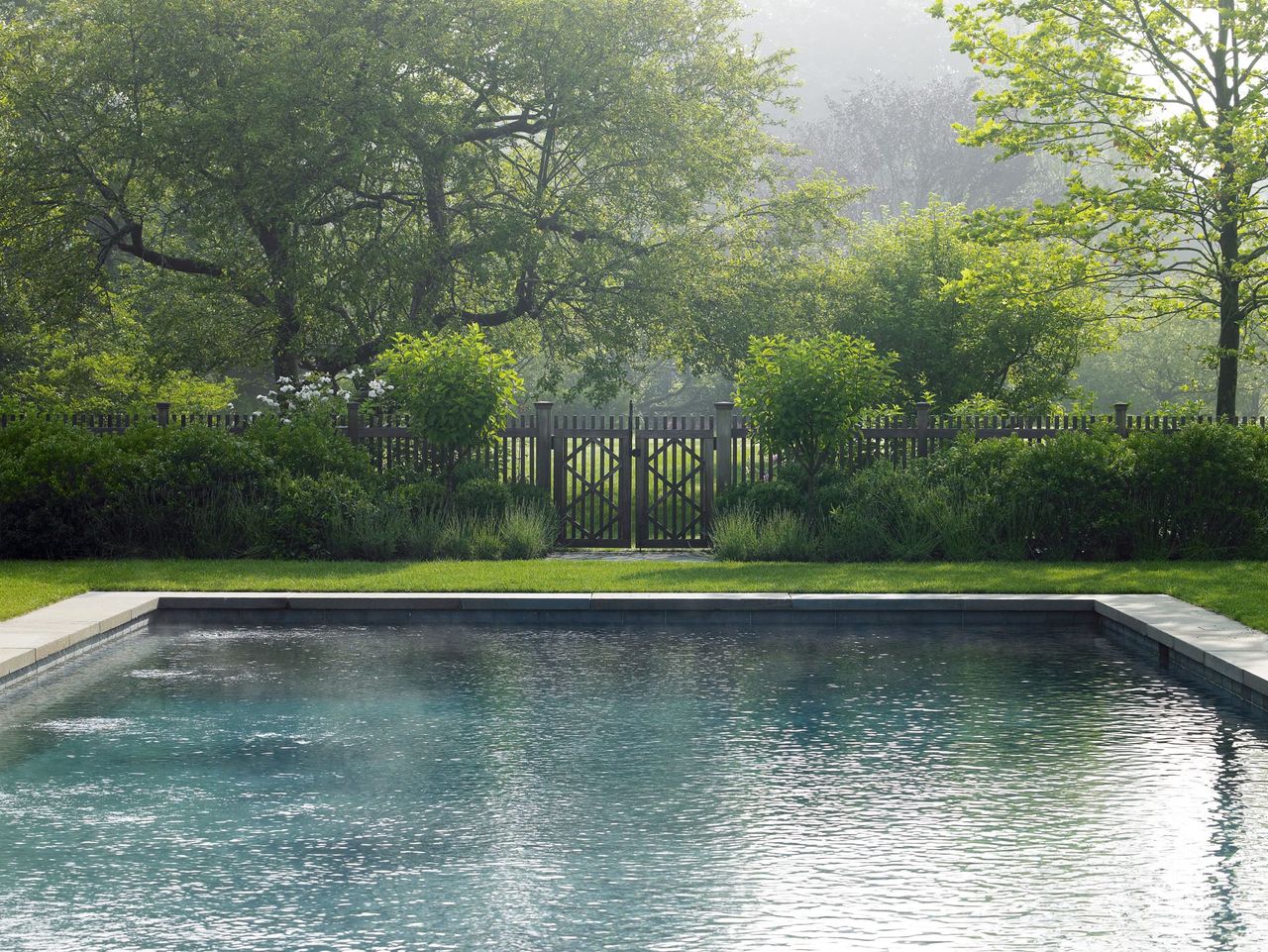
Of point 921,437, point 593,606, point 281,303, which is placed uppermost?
point 281,303

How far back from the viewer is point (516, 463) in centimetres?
2073

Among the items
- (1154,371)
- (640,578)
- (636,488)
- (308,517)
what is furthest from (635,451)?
(1154,371)

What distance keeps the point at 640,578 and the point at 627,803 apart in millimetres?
8598

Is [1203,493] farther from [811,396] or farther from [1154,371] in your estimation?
[1154,371]

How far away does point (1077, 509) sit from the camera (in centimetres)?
1788

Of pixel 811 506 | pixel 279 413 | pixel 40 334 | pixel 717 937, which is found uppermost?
pixel 40 334

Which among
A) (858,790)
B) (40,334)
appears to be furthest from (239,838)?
(40,334)

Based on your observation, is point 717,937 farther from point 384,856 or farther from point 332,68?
point 332,68

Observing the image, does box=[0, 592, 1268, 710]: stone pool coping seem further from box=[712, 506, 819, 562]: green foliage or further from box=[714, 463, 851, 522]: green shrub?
box=[714, 463, 851, 522]: green shrub

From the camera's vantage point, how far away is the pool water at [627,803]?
5.77 metres

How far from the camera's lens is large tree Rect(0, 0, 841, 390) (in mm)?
24859

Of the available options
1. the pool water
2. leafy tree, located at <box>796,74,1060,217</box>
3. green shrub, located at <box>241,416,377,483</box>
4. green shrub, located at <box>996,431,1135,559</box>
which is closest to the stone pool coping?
the pool water

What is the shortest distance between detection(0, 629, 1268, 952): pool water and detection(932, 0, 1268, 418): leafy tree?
34.2 feet

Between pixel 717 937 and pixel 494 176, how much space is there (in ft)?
77.8
